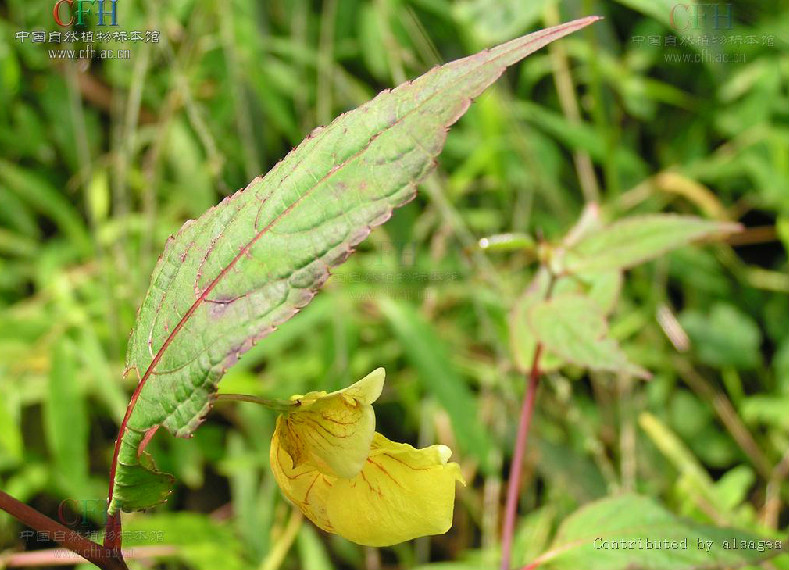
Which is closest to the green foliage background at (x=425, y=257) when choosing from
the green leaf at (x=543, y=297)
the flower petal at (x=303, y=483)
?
the green leaf at (x=543, y=297)

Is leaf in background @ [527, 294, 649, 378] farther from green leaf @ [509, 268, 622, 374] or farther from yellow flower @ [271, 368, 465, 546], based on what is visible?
yellow flower @ [271, 368, 465, 546]

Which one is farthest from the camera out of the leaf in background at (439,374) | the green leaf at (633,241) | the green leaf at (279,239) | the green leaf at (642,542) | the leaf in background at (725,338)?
the leaf in background at (725,338)

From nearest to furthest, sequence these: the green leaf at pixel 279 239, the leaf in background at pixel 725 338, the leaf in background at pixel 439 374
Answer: the green leaf at pixel 279 239 < the leaf in background at pixel 439 374 < the leaf in background at pixel 725 338

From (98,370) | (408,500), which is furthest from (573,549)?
(98,370)

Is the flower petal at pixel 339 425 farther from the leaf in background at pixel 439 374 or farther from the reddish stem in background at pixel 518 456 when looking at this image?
the leaf in background at pixel 439 374

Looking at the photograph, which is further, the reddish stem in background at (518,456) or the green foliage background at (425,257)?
the green foliage background at (425,257)

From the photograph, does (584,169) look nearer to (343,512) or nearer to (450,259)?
(450,259)

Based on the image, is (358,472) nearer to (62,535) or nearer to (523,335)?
(62,535)
